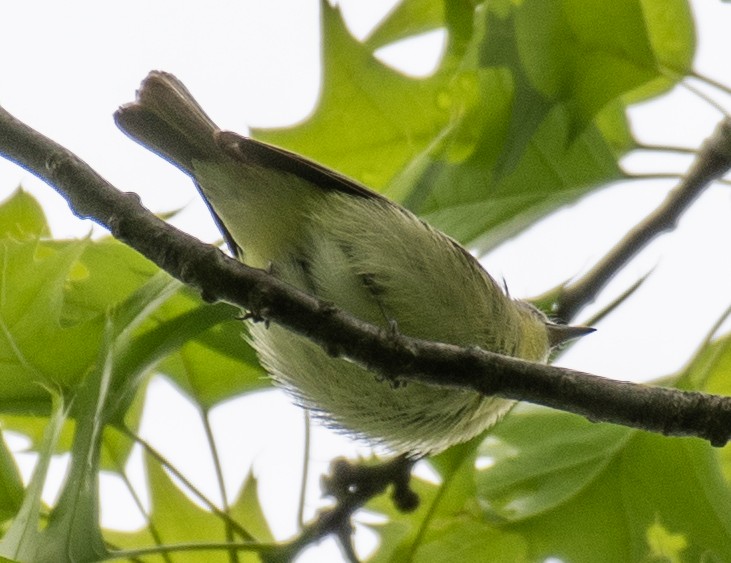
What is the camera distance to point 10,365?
8.32 feet

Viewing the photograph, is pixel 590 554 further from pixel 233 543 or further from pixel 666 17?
pixel 666 17

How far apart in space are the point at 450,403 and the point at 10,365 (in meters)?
1.08

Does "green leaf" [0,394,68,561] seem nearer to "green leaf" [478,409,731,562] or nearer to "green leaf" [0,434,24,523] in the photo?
"green leaf" [0,434,24,523]

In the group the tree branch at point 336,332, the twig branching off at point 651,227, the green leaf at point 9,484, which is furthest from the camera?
the twig branching off at point 651,227

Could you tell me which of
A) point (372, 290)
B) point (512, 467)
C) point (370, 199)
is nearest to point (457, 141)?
point (370, 199)

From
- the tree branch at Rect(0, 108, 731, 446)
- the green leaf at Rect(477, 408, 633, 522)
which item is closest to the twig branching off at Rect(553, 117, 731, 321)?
the green leaf at Rect(477, 408, 633, 522)

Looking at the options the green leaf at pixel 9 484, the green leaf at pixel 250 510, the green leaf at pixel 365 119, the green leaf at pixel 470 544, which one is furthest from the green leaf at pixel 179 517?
the green leaf at pixel 365 119

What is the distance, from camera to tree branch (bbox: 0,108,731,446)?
1928mm

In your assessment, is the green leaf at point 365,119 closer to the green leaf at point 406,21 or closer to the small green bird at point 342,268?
the green leaf at point 406,21

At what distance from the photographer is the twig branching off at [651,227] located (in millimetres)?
2861

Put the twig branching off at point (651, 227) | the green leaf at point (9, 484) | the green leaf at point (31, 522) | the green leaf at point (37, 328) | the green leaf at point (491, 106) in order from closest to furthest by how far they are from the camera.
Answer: the green leaf at point (31, 522), the green leaf at point (37, 328), the green leaf at point (9, 484), the green leaf at point (491, 106), the twig branching off at point (651, 227)

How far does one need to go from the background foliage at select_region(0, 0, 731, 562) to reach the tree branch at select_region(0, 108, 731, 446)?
507mm

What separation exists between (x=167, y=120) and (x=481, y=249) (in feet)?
3.02

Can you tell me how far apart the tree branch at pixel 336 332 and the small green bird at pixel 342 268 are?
599mm
